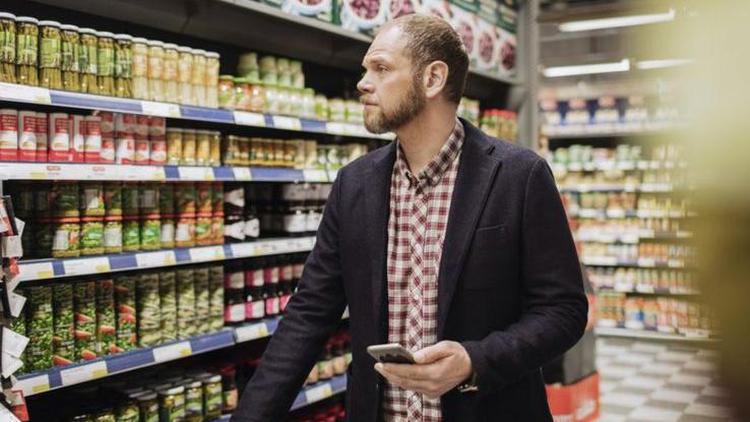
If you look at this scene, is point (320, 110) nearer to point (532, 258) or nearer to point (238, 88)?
point (238, 88)

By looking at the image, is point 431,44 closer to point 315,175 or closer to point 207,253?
point 207,253

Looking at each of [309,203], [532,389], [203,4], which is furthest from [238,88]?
[532,389]

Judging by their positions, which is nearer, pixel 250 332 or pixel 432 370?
pixel 432 370

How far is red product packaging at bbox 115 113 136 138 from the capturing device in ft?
9.40

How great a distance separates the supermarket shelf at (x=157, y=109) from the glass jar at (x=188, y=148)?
89 mm

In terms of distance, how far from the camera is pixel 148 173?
287 cm

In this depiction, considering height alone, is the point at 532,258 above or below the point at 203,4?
below

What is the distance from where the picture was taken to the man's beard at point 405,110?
182cm

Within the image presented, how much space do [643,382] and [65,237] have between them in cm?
557

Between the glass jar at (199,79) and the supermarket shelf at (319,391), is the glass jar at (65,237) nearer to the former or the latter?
the glass jar at (199,79)

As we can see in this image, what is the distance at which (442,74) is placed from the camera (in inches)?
72.1

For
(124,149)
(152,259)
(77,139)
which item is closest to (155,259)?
(152,259)

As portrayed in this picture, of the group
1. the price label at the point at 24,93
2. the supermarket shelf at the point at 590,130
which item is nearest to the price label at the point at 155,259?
the price label at the point at 24,93

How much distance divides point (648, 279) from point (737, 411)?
29.5 feet
